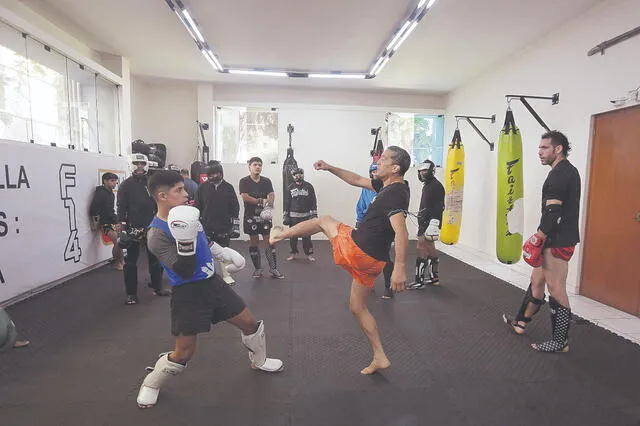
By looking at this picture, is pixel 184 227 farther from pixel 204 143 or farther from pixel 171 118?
pixel 171 118

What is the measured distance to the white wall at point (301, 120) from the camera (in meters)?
7.51

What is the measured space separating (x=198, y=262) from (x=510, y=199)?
3527mm

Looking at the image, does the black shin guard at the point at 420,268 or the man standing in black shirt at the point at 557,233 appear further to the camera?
the black shin guard at the point at 420,268

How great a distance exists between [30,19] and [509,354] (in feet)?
20.6

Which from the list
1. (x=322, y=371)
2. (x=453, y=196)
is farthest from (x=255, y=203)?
(x=453, y=196)

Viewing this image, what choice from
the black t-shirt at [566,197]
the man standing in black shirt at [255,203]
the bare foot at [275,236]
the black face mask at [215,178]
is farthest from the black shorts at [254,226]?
the black t-shirt at [566,197]

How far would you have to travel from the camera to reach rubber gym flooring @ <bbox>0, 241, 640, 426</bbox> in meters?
1.94

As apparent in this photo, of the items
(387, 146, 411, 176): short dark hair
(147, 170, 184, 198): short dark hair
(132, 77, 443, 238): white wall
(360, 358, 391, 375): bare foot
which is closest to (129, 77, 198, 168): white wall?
(132, 77, 443, 238): white wall

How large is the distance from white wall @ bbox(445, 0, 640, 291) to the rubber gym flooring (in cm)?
214

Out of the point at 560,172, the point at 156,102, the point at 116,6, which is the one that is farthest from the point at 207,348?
the point at 156,102

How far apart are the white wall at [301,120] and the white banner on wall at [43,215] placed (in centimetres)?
296

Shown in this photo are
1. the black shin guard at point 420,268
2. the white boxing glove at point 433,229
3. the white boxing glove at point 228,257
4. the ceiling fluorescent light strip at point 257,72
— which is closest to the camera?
the white boxing glove at point 228,257

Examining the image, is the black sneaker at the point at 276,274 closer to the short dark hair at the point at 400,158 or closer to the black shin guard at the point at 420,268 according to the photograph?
the black shin guard at the point at 420,268

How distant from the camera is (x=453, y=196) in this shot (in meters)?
5.07
